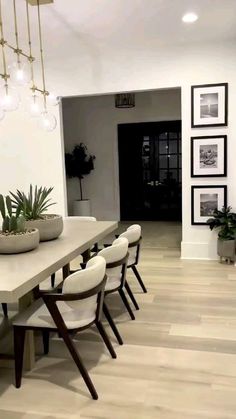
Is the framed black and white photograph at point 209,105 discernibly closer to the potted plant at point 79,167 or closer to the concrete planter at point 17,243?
the concrete planter at point 17,243

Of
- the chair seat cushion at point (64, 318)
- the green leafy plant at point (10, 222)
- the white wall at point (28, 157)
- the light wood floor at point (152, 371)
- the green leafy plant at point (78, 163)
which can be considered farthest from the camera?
the green leafy plant at point (78, 163)

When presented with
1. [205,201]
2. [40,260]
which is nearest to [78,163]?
[205,201]

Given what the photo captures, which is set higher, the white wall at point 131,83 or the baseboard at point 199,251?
the white wall at point 131,83

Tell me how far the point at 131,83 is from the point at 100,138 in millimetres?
3510

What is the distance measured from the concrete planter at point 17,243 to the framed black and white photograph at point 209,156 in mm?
3148

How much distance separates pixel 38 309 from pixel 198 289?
2.16m

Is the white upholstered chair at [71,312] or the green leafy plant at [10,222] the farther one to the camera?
the green leafy plant at [10,222]

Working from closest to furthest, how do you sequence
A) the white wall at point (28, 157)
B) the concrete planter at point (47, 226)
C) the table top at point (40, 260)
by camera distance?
the table top at point (40, 260) → the concrete planter at point (47, 226) → the white wall at point (28, 157)

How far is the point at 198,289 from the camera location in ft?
13.4

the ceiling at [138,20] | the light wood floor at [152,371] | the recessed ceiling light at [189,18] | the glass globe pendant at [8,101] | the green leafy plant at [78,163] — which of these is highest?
the ceiling at [138,20]

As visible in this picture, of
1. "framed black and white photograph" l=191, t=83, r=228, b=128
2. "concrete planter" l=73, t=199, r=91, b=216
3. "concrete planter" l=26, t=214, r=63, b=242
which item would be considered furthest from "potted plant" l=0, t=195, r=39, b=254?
"concrete planter" l=73, t=199, r=91, b=216

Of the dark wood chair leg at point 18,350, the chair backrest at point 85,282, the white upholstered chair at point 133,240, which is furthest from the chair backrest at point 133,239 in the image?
the dark wood chair leg at point 18,350

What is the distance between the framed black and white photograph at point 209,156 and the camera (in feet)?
16.7

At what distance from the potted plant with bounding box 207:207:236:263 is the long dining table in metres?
2.08
